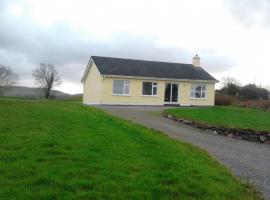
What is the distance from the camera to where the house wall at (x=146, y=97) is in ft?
111

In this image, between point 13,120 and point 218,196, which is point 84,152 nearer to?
point 218,196

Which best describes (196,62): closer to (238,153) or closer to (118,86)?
(118,86)

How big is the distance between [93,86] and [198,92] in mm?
10401

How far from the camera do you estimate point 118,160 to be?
8.60 m

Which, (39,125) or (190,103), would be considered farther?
(190,103)

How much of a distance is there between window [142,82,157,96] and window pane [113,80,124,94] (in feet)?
7.27

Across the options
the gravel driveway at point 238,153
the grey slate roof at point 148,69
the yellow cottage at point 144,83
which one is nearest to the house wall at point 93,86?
the yellow cottage at point 144,83

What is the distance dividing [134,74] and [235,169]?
25.8 metres

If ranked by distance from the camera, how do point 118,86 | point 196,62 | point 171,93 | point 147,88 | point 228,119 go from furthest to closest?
1. point 196,62
2. point 171,93
3. point 147,88
4. point 118,86
5. point 228,119

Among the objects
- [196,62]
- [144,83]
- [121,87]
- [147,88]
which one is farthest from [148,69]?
[196,62]

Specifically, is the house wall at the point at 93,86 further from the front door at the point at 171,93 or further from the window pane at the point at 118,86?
the front door at the point at 171,93

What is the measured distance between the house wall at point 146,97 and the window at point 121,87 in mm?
363

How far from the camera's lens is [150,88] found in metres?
35.8

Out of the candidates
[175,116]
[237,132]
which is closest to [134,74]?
[175,116]
